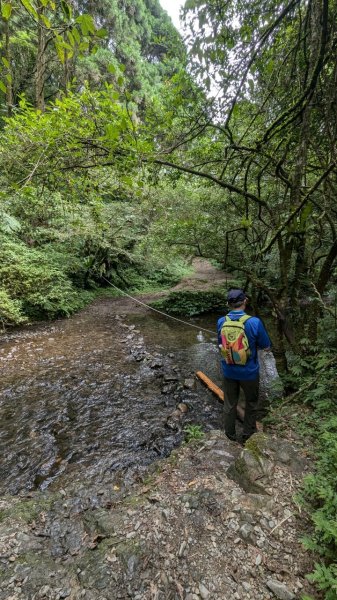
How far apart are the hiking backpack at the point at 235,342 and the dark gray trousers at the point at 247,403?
1.25ft

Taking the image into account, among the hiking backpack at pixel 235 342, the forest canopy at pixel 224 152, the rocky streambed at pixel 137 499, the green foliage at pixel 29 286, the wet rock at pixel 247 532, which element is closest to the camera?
the rocky streambed at pixel 137 499

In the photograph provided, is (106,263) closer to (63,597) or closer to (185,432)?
(185,432)

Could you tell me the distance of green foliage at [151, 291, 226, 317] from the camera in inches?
425

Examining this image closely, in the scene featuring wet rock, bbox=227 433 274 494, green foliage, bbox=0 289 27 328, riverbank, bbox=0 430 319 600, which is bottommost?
riverbank, bbox=0 430 319 600

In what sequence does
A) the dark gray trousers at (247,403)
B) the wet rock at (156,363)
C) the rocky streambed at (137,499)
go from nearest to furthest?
the rocky streambed at (137,499), the dark gray trousers at (247,403), the wet rock at (156,363)

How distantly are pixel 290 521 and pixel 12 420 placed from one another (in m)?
4.13

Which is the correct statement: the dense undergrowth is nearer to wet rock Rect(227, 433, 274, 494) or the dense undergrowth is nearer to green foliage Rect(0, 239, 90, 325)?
wet rock Rect(227, 433, 274, 494)

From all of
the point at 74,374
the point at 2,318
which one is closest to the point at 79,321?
the point at 2,318

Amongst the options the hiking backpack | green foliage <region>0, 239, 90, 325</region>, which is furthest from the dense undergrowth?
green foliage <region>0, 239, 90, 325</region>

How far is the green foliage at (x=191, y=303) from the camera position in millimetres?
10805

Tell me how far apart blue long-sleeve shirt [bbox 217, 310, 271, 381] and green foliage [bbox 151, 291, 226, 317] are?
7115mm

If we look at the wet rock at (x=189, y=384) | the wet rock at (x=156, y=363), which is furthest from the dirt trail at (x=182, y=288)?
the wet rock at (x=189, y=384)

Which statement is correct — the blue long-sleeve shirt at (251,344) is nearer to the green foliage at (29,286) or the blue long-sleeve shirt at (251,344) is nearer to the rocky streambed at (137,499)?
the rocky streambed at (137,499)

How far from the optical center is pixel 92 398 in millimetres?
5156
